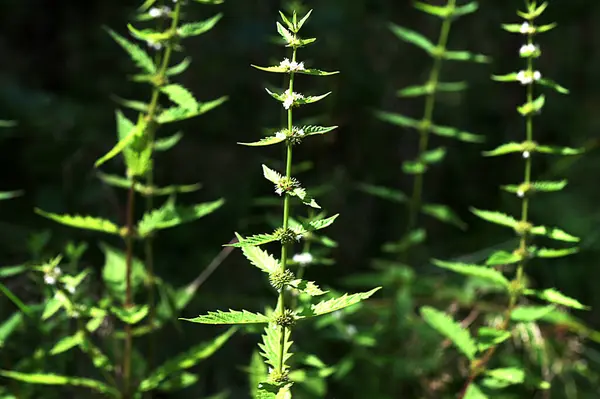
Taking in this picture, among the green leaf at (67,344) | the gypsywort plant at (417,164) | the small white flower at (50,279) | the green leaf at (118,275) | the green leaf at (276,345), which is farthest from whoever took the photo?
the gypsywort plant at (417,164)

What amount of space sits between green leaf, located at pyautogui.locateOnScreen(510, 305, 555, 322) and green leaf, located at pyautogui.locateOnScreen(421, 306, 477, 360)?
187 mm

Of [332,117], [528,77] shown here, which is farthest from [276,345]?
[332,117]

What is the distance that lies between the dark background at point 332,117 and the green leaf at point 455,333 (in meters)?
1.61

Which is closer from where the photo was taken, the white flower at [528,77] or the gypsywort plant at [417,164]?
the white flower at [528,77]

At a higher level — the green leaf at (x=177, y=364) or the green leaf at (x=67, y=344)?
the green leaf at (x=67, y=344)

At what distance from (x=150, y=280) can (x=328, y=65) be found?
3001 mm

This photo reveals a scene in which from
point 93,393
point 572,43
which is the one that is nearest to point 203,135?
point 93,393

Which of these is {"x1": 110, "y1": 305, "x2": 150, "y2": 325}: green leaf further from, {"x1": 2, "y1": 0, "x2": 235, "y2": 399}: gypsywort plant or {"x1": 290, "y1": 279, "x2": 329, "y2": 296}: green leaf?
{"x1": 290, "y1": 279, "x2": 329, "y2": 296}: green leaf

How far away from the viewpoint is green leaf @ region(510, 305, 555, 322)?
86.3 inches

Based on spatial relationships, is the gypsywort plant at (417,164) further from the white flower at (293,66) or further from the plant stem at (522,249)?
the white flower at (293,66)

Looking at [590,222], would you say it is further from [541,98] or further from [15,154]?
[15,154]

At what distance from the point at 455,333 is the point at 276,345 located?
0.94m

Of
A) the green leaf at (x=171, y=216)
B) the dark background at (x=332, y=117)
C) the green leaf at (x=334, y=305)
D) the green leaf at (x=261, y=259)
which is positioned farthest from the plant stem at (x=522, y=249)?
the dark background at (x=332, y=117)

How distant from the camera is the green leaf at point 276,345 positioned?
168cm
